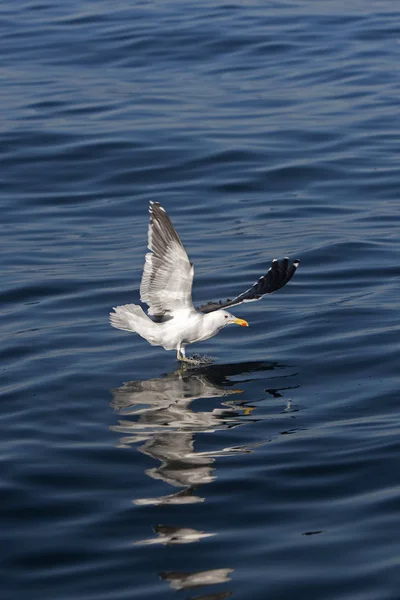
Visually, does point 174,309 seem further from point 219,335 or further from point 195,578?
point 195,578

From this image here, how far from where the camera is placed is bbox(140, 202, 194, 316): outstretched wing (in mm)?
12047

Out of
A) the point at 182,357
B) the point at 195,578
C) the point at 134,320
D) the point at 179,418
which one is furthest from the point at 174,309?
the point at 195,578

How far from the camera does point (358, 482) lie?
1028 centimetres

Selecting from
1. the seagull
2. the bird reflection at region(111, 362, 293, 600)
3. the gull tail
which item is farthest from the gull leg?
the gull tail

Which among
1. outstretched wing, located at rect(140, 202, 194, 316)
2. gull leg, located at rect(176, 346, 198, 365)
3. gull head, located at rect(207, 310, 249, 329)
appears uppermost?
outstretched wing, located at rect(140, 202, 194, 316)

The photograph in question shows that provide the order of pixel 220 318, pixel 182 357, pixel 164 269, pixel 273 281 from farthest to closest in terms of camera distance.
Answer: pixel 182 357
pixel 273 281
pixel 220 318
pixel 164 269

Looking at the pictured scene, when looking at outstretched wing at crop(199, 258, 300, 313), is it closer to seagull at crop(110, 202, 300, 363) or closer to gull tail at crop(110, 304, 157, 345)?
seagull at crop(110, 202, 300, 363)

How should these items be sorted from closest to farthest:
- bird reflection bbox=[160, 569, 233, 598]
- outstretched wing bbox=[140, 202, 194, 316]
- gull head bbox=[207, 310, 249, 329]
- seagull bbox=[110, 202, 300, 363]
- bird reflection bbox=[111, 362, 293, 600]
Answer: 1. bird reflection bbox=[160, 569, 233, 598]
2. bird reflection bbox=[111, 362, 293, 600]
3. outstretched wing bbox=[140, 202, 194, 316]
4. seagull bbox=[110, 202, 300, 363]
5. gull head bbox=[207, 310, 249, 329]

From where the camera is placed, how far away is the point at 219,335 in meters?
14.8

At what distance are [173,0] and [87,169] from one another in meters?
16.4

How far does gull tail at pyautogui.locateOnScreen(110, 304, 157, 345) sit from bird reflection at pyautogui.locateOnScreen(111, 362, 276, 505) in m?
0.54

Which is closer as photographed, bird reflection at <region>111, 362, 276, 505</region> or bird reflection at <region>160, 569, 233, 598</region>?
bird reflection at <region>160, 569, 233, 598</region>

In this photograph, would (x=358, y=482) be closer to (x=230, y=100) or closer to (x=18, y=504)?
(x=18, y=504)

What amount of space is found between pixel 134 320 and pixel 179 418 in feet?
5.11
